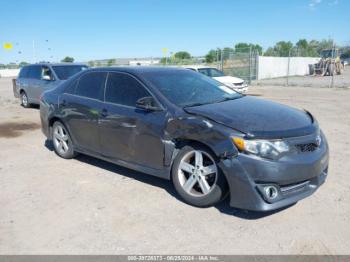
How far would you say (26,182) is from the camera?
5367mm

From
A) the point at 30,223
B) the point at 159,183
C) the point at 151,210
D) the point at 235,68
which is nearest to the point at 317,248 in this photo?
the point at 151,210

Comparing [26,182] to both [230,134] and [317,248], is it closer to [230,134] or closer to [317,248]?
[230,134]

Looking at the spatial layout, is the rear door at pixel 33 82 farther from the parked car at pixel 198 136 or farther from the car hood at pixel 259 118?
the car hood at pixel 259 118

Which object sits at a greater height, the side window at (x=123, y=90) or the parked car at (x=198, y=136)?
the side window at (x=123, y=90)

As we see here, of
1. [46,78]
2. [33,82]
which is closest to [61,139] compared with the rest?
[46,78]

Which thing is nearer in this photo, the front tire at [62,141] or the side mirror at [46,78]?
the front tire at [62,141]

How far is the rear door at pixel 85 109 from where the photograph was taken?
5.52m

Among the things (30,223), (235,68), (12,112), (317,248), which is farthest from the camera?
(235,68)

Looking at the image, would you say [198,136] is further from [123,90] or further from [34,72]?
[34,72]

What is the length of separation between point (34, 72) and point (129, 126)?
9.96 meters

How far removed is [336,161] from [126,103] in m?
3.54

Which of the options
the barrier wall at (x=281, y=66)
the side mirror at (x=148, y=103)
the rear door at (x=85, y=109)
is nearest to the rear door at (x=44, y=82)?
the rear door at (x=85, y=109)

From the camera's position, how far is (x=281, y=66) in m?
35.2

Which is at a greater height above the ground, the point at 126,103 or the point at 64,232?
the point at 126,103
